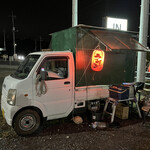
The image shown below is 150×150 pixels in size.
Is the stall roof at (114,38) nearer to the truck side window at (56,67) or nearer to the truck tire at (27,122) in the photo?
the truck side window at (56,67)

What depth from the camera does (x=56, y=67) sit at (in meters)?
4.33

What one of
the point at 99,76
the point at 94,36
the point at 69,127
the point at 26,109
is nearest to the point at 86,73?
the point at 99,76

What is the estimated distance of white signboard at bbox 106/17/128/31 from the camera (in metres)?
10.6

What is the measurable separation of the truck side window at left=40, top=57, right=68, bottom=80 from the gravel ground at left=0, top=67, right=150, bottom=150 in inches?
61.3

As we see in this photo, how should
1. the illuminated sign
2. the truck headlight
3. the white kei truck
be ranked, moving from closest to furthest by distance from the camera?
the truck headlight < the white kei truck < the illuminated sign

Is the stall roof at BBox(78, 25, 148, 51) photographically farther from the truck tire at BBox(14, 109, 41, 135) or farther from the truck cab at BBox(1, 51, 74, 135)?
the truck tire at BBox(14, 109, 41, 135)

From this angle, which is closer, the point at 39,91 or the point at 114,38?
the point at 39,91

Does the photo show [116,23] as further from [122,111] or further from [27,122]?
[27,122]

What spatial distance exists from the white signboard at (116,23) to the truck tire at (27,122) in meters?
8.63

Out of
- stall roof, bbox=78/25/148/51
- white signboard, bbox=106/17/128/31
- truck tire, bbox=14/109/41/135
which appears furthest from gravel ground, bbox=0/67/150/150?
white signboard, bbox=106/17/128/31

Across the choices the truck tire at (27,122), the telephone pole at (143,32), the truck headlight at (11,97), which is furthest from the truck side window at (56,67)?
the telephone pole at (143,32)

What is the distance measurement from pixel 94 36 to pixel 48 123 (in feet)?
10.4

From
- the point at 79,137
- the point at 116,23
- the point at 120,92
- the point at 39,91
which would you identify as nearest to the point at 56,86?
the point at 39,91

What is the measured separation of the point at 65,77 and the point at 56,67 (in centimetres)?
40
